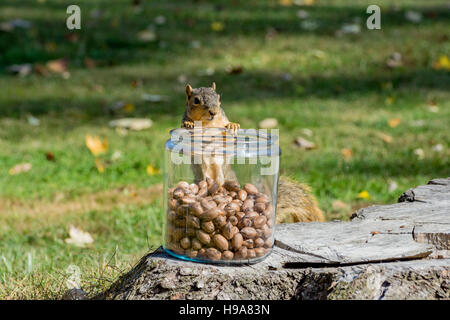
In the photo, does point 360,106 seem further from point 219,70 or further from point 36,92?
point 36,92

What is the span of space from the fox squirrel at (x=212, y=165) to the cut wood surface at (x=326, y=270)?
45 cm

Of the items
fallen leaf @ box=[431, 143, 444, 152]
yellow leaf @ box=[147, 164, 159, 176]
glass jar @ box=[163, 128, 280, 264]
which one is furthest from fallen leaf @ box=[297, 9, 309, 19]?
glass jar @ box=[163, 128, 280, 264]

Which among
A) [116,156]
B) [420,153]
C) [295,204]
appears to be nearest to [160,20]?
[116,156]

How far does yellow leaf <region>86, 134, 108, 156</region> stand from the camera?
4.77 meters

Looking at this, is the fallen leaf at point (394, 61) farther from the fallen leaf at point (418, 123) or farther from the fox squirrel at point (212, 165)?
the fox squirrel at point (212, 165)

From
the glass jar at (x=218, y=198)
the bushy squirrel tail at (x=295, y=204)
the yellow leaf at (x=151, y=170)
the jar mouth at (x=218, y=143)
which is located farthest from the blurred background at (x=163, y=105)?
the bushy squirrel tail at (x=295, y=204)

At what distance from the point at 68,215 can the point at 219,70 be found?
3.20 meters

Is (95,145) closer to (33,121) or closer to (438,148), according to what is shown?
(33,121)

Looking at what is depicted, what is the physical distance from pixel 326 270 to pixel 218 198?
0.46 m

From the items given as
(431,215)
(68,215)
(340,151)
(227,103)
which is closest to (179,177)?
(431,215)

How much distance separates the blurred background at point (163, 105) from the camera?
374cm

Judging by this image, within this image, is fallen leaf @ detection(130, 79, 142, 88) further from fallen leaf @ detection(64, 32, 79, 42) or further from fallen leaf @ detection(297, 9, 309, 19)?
fallen leaf @ detection(297, 9, 309, 19)

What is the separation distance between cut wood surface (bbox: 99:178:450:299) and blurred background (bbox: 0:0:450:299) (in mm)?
460

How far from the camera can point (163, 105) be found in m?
5.88
